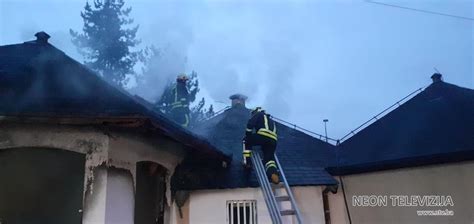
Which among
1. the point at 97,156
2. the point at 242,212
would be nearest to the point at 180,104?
the point at 242,212

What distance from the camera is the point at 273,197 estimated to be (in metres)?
6.77

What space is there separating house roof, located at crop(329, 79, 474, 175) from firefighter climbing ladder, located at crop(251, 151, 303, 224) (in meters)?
1.94

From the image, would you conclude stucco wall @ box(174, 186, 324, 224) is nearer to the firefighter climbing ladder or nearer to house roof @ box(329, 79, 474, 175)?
the firefighter climbing ladder

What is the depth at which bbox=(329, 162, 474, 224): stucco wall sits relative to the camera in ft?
23.3

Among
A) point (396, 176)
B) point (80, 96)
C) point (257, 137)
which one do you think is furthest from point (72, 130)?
point (396, 176)

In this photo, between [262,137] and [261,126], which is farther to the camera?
[261,126]

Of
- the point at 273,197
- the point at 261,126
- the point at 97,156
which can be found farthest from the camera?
the point at 261,126

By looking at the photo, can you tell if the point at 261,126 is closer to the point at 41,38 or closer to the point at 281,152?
the point at 281,152

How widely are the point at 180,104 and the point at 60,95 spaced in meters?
3.66

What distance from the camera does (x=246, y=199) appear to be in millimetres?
7957

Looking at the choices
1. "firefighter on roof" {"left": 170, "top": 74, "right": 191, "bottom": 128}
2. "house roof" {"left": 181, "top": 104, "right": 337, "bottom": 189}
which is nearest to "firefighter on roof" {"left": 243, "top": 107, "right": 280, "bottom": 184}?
"house roof" {"left": 181, "top": 104, "right": 337, "bottom": 189}

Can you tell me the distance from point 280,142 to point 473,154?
14.5 feet

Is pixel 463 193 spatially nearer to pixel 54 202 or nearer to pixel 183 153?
pixel 183 153

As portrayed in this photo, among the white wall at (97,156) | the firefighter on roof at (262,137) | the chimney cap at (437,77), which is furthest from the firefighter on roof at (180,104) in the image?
the chimney cap at (437,77)
